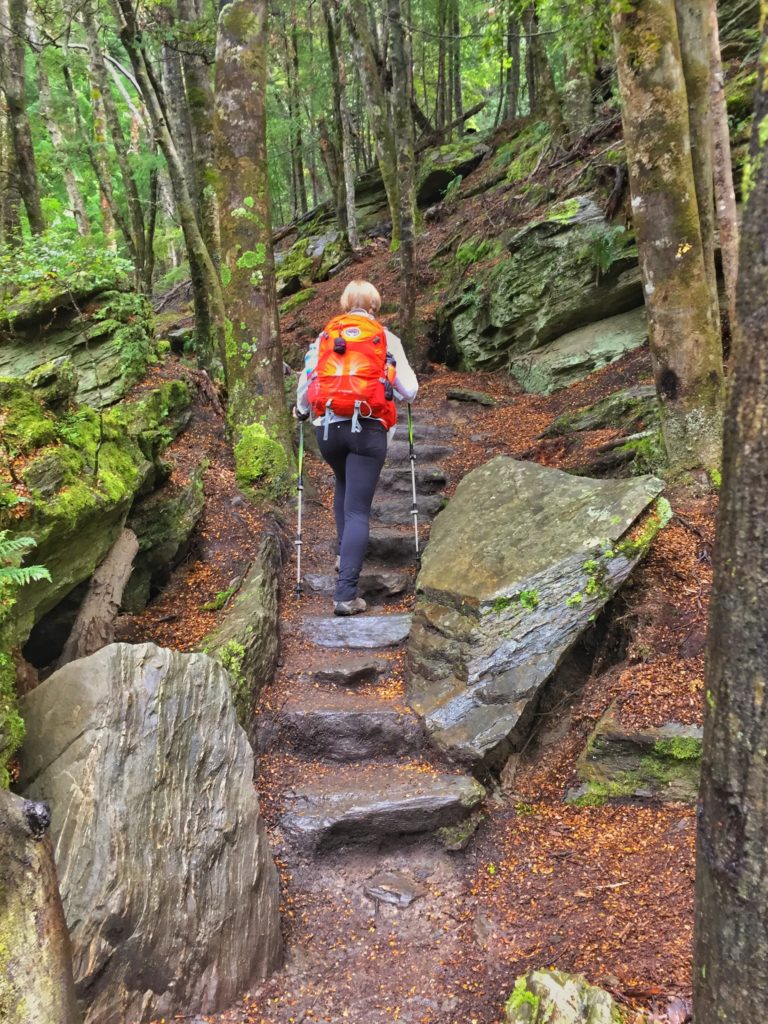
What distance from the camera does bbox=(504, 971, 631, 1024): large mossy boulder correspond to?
256 centimetres

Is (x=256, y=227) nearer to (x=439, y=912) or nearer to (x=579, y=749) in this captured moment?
(x=579, y=749)

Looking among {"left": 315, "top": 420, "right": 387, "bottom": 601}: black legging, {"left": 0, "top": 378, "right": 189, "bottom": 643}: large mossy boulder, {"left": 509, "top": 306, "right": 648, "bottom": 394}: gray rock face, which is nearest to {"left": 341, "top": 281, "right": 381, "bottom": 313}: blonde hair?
{"left": 315, "top": 420, "right": 387, "bottom": 601}: black legging

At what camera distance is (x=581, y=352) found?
10.1 metres

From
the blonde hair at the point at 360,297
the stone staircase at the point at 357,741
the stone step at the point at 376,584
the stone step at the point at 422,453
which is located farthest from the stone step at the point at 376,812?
the stone step at the point at 422,453

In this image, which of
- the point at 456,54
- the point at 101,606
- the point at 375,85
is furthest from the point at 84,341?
the point at 456,54

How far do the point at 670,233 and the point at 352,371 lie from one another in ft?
9.26

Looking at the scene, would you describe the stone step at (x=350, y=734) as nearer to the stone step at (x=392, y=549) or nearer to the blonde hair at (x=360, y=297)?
the stone step at (x=392, y=549)

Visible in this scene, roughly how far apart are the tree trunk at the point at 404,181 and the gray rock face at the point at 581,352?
7.62 ft

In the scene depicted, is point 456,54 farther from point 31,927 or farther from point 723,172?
point 31,927

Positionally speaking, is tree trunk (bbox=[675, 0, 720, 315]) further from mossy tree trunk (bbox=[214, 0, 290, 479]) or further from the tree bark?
the tree bark

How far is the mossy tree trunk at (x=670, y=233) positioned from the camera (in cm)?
520

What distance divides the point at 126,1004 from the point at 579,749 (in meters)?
3.00

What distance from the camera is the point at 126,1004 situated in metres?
2.61

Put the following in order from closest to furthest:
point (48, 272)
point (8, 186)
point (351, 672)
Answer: point (351, 672) → point (48, 272) → point (8, 186)
